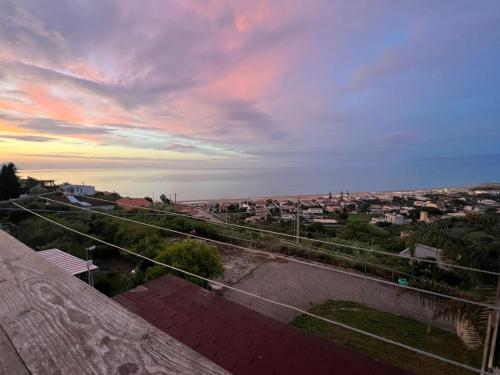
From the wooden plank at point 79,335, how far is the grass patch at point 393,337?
505 cm

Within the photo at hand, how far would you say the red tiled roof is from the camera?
254cm

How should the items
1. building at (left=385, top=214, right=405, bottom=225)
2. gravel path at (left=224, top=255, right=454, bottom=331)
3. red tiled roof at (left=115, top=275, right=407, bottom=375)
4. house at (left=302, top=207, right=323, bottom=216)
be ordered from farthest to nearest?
1. house at (left=302, top=207, right=323, bottom=216)
2. building at (left=385, top=214, right=405, bottom=225)
3. gravel path at (left=224, top=255, right=454, bottom=331)
4. red tiled roof at (left=115, top=275, right=407, bottom=375)

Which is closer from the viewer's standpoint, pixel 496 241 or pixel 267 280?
pixel 496 241

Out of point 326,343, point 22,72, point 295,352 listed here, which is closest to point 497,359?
point 326,343

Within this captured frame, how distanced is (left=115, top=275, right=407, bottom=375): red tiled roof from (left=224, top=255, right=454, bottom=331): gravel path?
8.54ft

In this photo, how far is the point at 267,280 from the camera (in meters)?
7.35

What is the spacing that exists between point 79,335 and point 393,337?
5809 millimetres

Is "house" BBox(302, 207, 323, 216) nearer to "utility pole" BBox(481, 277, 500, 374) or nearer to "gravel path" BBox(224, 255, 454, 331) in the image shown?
"gravel path" BBox(224, 255, 454, 331)

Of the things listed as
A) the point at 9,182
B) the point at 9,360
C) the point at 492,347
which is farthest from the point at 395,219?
the point at 9,182

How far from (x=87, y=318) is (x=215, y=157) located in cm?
3016

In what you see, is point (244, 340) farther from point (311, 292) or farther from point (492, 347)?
point (311, 292)

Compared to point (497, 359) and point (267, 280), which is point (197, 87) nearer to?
point (267, 280)

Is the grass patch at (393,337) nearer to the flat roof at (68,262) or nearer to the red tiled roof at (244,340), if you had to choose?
the red tiled roof at (244,340)

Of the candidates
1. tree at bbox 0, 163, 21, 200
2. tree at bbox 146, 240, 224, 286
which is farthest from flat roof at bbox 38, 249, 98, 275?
tree at bbox 0, 163, 21, 200
